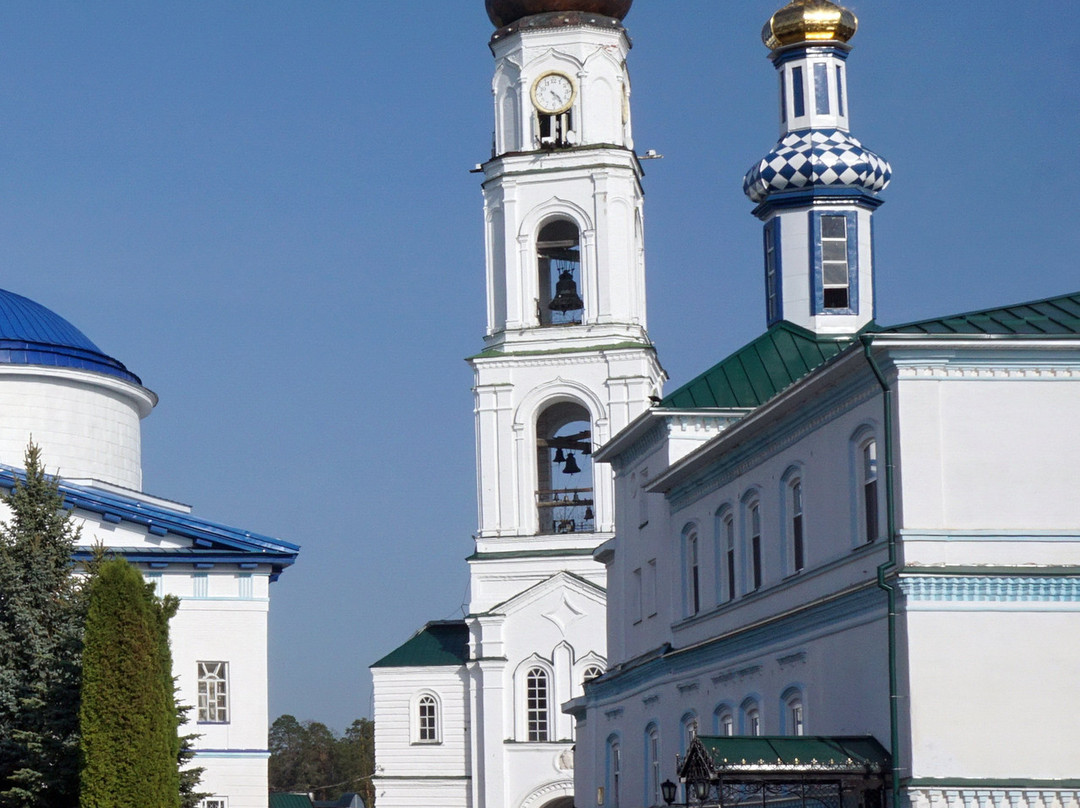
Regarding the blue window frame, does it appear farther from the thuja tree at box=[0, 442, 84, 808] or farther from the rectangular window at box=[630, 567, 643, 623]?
the thuja tree at box=[0, 442, 84, 808]

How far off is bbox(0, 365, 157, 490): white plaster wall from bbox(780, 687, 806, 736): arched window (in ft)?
72.1

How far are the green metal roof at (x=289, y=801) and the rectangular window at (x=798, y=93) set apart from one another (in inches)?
1713

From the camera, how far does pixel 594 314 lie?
55438 millimetres

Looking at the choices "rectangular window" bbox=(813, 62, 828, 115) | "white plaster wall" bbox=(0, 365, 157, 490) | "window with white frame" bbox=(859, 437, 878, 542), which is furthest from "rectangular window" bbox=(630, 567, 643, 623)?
"white plaster wall" bbox=(0, 365, 157, 490)

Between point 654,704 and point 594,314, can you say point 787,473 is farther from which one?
point 594,314

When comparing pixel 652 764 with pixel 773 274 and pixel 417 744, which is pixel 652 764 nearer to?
pixel 773 274

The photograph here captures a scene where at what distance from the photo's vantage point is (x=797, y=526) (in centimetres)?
2723

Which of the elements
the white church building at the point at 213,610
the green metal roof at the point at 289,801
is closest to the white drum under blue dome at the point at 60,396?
Result: the white church building at the point at 213,610

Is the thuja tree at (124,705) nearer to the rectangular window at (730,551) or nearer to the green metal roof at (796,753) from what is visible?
the green metal roof at (796,753)

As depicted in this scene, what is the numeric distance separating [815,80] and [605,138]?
20.5m

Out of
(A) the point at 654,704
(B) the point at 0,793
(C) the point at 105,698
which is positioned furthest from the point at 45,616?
(A) the point at 654,704

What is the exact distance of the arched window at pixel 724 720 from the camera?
29.1 metres

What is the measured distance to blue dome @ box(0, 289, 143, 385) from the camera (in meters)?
45.4

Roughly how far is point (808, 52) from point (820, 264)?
3994mm
